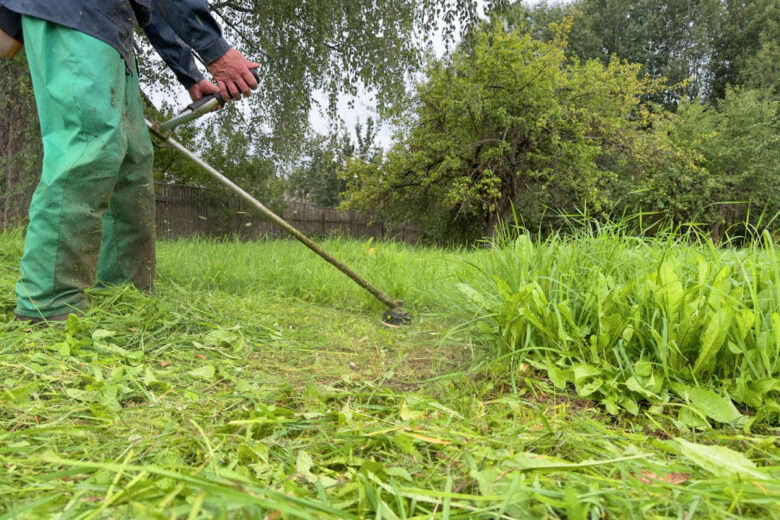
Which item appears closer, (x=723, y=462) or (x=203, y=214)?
(x=723, y=462)

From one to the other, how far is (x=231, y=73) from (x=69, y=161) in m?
0.88

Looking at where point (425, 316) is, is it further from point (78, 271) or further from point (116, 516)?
point (116, 516)

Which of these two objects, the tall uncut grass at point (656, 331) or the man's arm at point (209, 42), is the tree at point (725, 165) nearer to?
the tall uncut grass at point (656, 331)

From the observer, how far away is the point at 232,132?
7500mm

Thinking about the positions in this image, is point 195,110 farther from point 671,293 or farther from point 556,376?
point 671,293

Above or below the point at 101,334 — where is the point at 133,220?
above

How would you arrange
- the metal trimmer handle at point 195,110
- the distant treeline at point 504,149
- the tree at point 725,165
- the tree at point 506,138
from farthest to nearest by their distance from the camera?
the tree at point 725,165 → the tree at point 506,138 → the distant treeline at point 504,149 → the metal trimmer handle at point 195,110

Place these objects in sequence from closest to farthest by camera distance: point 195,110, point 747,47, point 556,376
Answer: point 556,376 → point 195,110 → point 747,47

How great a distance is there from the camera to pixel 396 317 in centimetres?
244

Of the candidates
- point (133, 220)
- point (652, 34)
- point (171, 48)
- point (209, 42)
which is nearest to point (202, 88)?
point (171, 48)

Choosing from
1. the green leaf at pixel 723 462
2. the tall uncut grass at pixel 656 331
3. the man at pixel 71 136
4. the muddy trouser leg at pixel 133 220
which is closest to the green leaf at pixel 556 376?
the tall uncut grass at pixel 656 331

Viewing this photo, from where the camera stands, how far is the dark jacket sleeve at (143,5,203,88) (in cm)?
229

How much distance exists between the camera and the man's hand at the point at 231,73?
83.8 inches

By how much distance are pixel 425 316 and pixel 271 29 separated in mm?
5528
